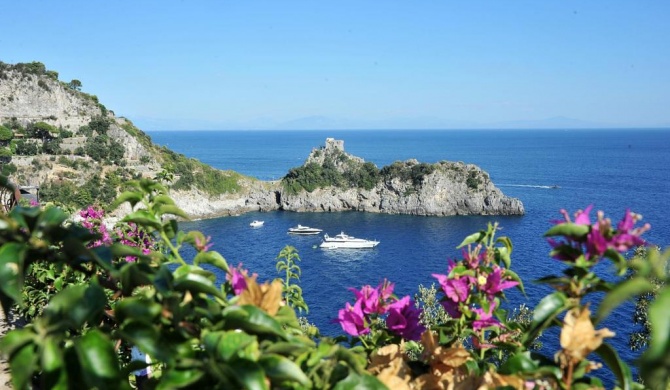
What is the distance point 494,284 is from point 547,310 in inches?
15.3

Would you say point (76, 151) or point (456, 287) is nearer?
point (456, 287)

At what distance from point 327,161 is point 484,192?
1828 centimetres

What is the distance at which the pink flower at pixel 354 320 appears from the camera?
1.43 metres

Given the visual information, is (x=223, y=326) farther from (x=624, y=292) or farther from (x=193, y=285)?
(x=624, y=292)

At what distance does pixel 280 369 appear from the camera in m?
0.79

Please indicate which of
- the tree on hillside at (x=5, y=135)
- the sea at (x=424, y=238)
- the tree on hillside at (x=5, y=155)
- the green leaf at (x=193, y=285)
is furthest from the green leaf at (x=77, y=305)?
the tree on hillside at (x=5, y=135)

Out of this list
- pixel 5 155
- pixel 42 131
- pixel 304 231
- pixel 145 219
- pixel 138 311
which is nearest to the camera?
pixel 138 311

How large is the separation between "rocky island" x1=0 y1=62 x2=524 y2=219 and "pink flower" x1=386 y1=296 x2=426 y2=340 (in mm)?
48373

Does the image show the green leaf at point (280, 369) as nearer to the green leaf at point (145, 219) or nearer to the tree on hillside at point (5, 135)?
the green leaf at point (145, 219)

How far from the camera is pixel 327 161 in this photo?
2395 inches

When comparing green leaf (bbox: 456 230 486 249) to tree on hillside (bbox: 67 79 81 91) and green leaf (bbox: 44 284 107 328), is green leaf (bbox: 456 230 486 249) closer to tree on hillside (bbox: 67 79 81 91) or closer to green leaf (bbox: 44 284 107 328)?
green leaf (bbox: 44 284 107 328)

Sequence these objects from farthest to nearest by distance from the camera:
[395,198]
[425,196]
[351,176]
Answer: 1. [351,176]
2. [395,198]
3. [425,196]

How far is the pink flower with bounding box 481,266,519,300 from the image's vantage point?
4.30 feet

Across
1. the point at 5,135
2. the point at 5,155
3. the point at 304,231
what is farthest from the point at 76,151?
the point at 304,231
